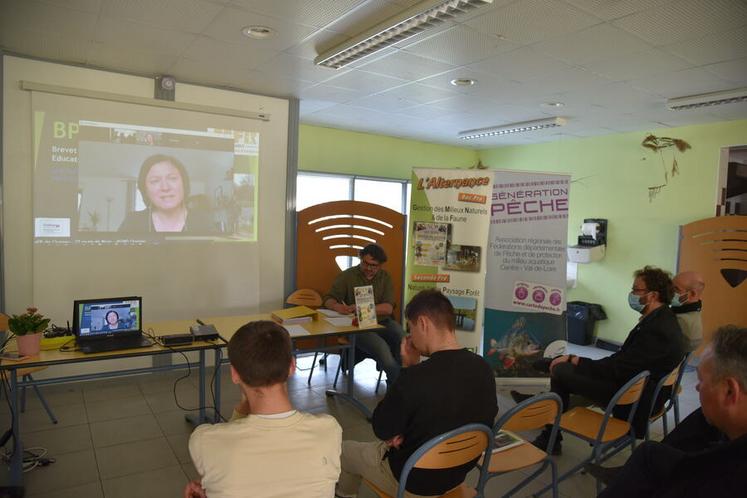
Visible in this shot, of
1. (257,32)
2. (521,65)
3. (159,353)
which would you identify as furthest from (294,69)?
(159,353)

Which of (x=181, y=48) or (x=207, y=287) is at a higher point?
(x=181, y=48)

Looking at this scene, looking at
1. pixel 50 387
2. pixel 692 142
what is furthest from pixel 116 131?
pixel 692 142

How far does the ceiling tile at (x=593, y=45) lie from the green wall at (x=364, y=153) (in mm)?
3314

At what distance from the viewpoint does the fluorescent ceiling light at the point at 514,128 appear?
593 centimetres

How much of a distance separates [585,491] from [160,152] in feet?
14.5

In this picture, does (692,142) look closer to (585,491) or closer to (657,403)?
(657,403)

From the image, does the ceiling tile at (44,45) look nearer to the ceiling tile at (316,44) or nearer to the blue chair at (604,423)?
the ceiling tile at (316,44)

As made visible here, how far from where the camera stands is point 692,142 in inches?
236

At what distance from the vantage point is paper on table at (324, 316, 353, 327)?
3793mm

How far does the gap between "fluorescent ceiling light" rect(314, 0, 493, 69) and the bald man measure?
2380mm

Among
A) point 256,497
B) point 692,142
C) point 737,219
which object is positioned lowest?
point 256,497

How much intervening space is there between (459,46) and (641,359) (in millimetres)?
2426

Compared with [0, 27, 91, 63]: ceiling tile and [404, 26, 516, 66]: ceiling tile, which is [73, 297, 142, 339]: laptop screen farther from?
[404, 26, 516, 66]: ceiling tile

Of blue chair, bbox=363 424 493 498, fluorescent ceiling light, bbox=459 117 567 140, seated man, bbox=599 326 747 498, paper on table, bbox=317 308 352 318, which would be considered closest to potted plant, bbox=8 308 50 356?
paper on table, bbox=317 308 352 318
